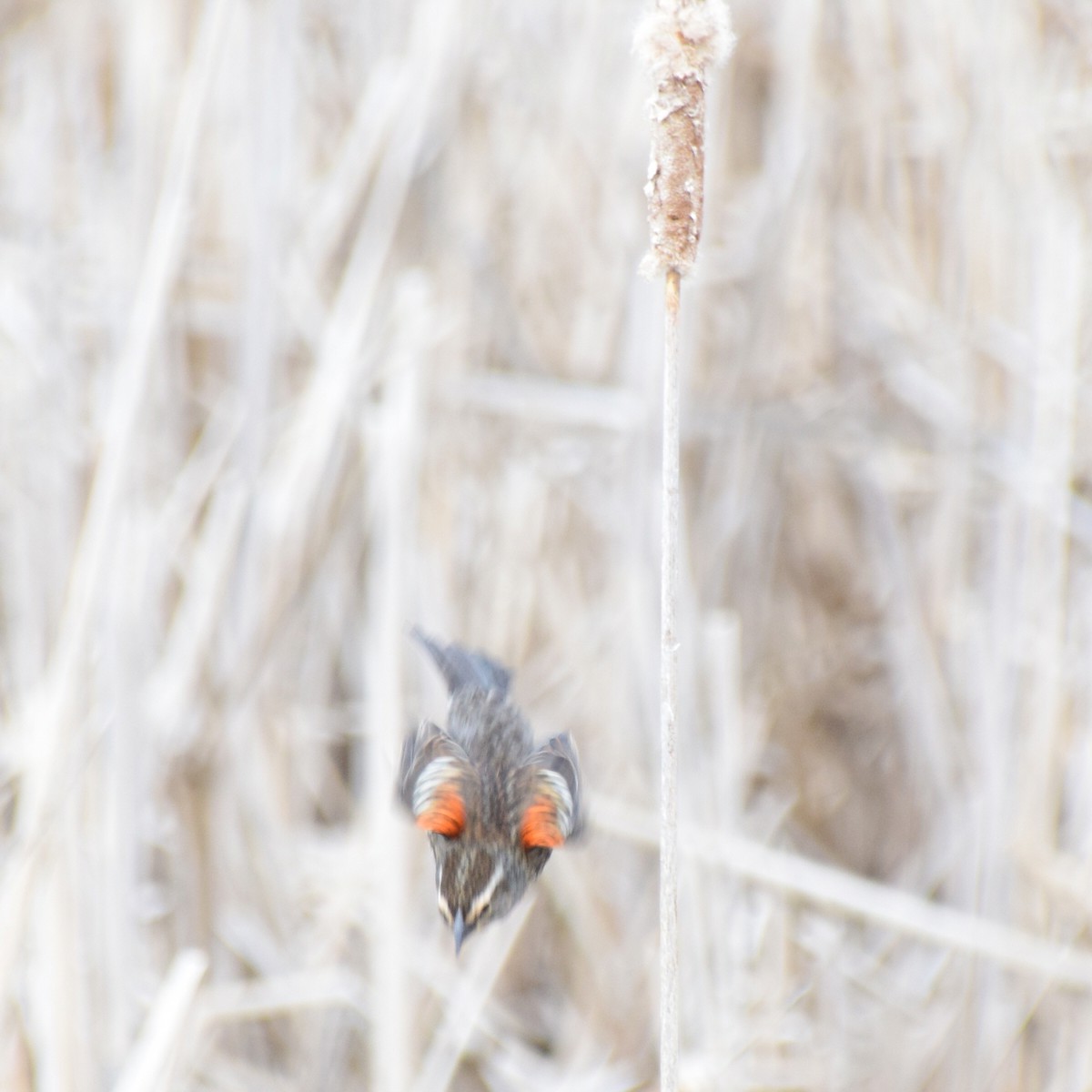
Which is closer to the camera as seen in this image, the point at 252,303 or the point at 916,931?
the point at 252,303

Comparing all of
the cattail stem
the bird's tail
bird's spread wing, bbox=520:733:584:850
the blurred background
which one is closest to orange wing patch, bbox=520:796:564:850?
bird's spread wing, bbox=520:733:584:850

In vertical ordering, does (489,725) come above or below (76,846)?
above

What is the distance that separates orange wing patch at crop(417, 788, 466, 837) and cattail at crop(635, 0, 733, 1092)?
21 centimetres

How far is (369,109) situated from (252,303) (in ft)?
1.63

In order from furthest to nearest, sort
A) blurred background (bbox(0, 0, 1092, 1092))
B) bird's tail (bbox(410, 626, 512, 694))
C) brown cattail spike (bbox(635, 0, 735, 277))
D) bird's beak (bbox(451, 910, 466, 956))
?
blurred background (bbox(0, 0, 1092, 1092)), bird's tail (bbox(410, 626, 512, 694)), bird's beak (bbox(451, 910, 466, 956)), brown cattail spike (bbox(635, 0, 735, 277))

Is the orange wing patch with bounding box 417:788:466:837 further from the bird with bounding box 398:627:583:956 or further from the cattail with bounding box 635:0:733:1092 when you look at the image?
the cattail with bounding box 635:0:733:1092

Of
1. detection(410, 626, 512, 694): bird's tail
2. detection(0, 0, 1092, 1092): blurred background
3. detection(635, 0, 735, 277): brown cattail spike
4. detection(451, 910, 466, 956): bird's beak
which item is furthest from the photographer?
detection(0, 0, 1092, 1092): blurred background

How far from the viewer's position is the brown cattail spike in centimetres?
71

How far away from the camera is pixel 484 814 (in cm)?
100

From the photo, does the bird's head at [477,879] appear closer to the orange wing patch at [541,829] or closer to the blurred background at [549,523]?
the orange wing patch at [541,829]

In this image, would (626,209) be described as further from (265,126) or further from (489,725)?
(489,725)

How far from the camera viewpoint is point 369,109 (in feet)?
6.49

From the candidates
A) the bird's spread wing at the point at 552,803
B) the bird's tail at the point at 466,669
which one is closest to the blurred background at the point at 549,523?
the bird's tail at the point at 466,669

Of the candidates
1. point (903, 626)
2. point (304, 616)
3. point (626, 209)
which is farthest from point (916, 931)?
point (626, 209)
